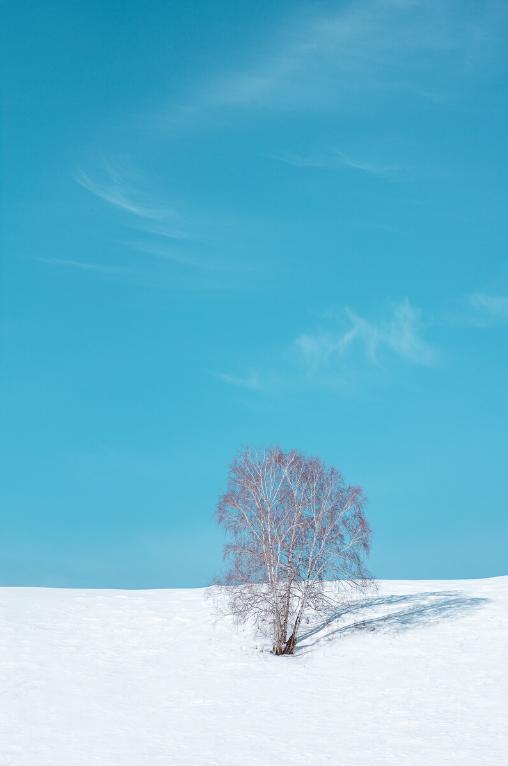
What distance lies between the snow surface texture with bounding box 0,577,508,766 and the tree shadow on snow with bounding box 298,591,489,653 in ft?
0.28

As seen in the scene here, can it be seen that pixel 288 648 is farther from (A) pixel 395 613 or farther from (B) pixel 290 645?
(A) pixel 395 613

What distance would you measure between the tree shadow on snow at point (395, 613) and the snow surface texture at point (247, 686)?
9 cm

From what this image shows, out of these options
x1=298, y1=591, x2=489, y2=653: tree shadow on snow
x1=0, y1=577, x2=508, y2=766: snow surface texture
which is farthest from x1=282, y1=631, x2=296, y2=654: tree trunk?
x1=0, y1=577, x2=508, y2=766: snow surface texture

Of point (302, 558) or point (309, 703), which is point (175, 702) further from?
point (302, 558)

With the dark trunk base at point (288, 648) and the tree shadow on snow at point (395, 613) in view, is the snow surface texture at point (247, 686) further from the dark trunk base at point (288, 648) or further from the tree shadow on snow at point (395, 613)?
the dark trunk base at point (288, 648)

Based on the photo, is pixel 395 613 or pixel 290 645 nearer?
pixel 290 645

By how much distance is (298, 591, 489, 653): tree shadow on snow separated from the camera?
3828 centimetres

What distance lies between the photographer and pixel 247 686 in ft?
106

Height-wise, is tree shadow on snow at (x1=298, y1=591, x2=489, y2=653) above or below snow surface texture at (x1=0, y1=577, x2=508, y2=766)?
above

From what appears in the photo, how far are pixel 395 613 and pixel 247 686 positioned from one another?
10527 mm

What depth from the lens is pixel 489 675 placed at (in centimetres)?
3269

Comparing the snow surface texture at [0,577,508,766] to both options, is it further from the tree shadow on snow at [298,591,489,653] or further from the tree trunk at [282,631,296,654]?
the tree trunk at [282,631,296,654]

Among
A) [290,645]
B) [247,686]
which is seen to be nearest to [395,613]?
[290,645]

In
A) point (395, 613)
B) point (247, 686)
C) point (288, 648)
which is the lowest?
point (247, 686)
